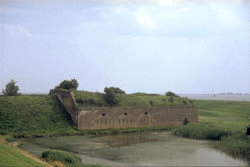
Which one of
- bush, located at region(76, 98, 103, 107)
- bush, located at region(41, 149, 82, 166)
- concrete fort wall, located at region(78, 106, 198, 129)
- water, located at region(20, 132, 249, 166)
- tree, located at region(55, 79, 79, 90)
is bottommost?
water, located at region(20, 132, 249, 166)

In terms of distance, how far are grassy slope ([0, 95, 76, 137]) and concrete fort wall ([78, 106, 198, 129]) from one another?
2.83 m

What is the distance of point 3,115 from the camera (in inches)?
1469

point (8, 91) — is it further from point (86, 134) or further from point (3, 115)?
point (86, 134)

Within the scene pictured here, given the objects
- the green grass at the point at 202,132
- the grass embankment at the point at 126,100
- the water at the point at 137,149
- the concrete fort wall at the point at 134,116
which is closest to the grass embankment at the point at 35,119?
the concrete fort wall at the point at 134,116

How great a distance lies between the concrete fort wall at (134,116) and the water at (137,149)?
443 centimetres

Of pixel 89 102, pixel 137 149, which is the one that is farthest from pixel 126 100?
pixel 137 149

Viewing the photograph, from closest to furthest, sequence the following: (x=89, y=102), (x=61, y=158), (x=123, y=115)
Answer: (x=61, y=158) < (x=89, y=102) < (x=123, y=115)

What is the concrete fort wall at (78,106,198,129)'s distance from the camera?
4034 cm

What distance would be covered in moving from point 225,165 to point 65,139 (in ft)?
60.5

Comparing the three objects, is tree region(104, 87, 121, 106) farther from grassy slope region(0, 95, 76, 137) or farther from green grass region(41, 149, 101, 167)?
green grass region(41, 149, 101, 167)

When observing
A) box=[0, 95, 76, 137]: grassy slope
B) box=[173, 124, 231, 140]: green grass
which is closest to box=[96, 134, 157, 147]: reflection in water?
box=[173, 124, 231, 140]: green grass

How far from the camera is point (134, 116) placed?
43844 mm

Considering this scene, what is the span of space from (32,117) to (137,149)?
16240 millimetres

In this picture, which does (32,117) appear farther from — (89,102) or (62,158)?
(62,158)
